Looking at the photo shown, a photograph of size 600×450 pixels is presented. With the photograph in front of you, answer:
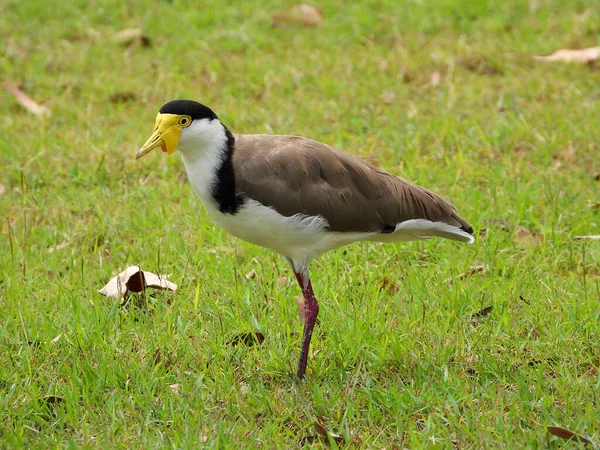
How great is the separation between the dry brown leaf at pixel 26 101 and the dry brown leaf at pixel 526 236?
405cm

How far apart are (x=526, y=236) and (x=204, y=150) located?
92.1 inches

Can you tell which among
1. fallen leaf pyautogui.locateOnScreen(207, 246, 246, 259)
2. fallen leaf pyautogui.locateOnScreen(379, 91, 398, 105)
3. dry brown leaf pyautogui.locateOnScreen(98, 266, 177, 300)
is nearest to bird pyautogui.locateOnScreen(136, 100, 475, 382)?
dry brown leaf pyautogui.locateOnScreen(98, 266, 177, 300)

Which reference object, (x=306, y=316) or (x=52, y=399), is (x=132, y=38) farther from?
(x=52, y=399)

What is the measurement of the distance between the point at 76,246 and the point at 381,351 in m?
2.27

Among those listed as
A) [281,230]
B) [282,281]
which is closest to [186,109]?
[281,230]

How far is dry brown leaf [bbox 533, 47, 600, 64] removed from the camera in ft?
27.1

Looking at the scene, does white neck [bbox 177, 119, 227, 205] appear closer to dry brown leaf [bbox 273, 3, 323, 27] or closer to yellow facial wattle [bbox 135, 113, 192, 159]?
yellow facial wattle [bbox 135, 113, 192, 159]

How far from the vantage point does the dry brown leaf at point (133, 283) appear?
5.18 meters

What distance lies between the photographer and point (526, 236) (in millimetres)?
5832

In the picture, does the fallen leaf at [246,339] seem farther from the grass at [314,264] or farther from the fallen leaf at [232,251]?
the fallen leaf at [232,251]

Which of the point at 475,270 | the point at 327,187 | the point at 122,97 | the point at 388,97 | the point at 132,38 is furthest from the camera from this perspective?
the point at 132,38

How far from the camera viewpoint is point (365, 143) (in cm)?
714

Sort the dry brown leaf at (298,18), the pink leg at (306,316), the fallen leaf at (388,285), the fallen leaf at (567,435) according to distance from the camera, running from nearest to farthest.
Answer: the fallen leaf at (567,435) < the pink leg at (306,316) < the fallen leaf at (388,285) < the dry brown leaf at (298,18)

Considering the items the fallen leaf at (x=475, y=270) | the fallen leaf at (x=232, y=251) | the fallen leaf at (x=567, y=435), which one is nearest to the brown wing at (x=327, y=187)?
the fallen leaf at (x=475, y=270)
